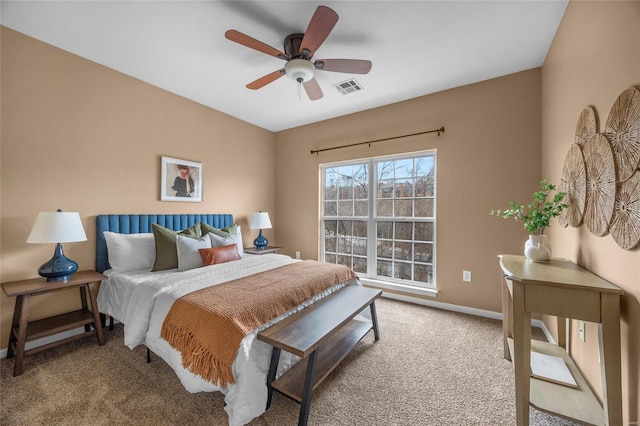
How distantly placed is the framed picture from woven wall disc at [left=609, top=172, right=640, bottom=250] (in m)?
3.79

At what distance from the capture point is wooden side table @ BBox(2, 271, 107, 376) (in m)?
1.86

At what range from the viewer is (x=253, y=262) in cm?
275

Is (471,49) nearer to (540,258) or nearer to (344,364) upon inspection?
(540,258)

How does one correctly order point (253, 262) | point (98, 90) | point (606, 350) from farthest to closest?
1. point (253, 262)
2. point (98, 90)
3. point (606, 350)

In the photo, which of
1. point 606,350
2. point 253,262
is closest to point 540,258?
point 606,350

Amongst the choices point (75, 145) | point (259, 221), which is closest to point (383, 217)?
point (259, 221)

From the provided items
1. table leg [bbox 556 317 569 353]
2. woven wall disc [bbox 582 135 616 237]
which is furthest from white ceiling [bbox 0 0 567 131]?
table leg [bbox 556 317 569 353]

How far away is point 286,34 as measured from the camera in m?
2.09

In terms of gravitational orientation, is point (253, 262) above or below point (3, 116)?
below

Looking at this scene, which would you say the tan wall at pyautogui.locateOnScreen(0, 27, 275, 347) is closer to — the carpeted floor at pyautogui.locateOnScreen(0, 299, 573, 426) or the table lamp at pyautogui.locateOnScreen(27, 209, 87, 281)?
the table lamp at pyautogui.locateOnScreen(27, 209, 87, 281)

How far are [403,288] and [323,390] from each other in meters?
1.97

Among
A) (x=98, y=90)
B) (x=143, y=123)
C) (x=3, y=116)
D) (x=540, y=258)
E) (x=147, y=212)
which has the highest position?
(x=98, y=90)

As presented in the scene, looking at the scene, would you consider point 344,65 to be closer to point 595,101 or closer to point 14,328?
point 595,101

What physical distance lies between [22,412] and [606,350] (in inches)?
125
